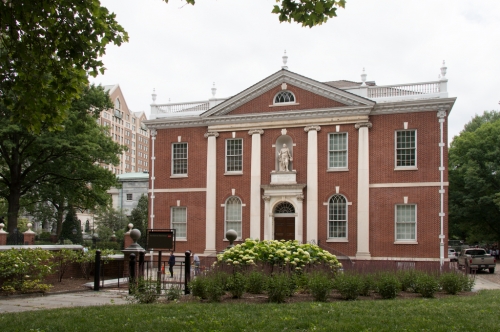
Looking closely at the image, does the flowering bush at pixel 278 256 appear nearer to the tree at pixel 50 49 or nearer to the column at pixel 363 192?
the tree at pixel 50 49

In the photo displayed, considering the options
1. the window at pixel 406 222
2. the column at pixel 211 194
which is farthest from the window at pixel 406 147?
the column at pixel 211 194

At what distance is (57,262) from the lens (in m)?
19.9

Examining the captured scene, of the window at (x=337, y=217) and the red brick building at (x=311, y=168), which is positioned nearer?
the red brick building at (x=311, y=168)

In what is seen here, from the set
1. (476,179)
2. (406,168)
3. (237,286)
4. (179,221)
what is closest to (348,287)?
(237,286)

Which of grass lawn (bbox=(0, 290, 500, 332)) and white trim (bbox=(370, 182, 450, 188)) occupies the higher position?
white trim (bbox=(370, 182, 450, 188))

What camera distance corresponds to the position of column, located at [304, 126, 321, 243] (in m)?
32.3

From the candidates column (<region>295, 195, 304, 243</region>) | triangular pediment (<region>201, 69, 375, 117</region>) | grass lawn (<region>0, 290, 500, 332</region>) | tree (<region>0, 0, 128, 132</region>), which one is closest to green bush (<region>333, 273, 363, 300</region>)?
grass lawn (<region>0, 290, 500, 332</region>)

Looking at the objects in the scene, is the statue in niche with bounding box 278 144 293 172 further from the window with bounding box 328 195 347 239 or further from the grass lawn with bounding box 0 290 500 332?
the grass lawn with bounding box 0 290 500 332

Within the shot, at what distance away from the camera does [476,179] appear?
49406 mm

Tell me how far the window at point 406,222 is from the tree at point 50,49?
21093 millimetres

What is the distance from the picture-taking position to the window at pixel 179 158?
3619 cm

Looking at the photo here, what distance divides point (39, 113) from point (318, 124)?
2049cm

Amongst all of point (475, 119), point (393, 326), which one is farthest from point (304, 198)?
point (475, 119)

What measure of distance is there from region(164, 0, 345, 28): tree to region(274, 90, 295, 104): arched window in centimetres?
2106
